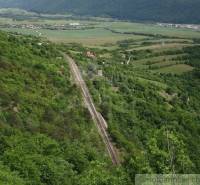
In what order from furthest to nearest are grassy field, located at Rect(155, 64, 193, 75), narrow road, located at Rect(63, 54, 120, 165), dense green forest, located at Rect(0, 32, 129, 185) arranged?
1. grassy field, located at Rect(155, 64, 193, 75)
2. narrow road, located at Rect(63, 54, 120, 165)
3. dense green forest, located at Rect(0, 32, 129, 185)

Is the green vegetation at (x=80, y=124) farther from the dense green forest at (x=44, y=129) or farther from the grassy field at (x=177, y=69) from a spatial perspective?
the grassy field at (x=177, y=69)

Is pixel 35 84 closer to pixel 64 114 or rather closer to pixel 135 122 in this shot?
pixel 64 114

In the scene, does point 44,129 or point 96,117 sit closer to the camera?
point 44,129

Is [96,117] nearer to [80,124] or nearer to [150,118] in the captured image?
[80,124]

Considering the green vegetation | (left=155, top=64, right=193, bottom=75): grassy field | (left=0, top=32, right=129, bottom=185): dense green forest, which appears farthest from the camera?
(left=155, top=64, right=193, bottom=75): grassy field

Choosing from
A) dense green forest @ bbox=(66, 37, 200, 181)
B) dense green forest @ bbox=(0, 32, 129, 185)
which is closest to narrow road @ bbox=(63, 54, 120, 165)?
dense green forest @ bbox=(66, 37, 200, 181)

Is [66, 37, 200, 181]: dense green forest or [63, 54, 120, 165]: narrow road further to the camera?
[63, 54, 120, 165]: narrow road

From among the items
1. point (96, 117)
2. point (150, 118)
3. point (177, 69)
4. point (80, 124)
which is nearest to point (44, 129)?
point (80, 124)

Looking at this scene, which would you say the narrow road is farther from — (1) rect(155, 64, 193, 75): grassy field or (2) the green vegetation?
(1) rect(155, 64, 193, 75): grassy field

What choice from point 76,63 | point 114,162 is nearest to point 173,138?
point 114,162

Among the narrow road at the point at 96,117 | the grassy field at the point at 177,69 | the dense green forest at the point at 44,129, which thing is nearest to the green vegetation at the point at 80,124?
the dense green forest at the point at 44,129
